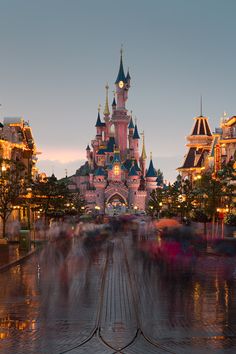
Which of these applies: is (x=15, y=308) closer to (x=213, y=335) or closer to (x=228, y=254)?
(x=213, y=335)

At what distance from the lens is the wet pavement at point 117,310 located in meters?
12.3

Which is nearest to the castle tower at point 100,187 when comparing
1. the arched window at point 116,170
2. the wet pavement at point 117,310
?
the arched window at point 116,170

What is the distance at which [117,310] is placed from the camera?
16.5 metres

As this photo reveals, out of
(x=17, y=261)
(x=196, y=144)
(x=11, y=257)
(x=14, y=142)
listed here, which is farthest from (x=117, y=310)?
(x=196, y=144)

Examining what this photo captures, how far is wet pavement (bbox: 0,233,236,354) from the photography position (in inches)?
483

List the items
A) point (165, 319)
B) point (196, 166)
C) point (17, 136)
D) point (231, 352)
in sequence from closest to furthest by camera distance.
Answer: point (231, 352), point (165, 319), point (17, 136), point (196, 166)

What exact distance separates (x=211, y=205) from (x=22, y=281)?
33.8 meters

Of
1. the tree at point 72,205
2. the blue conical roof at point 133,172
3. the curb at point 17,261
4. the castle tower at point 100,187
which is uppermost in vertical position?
the blue conical roof at point 133,172

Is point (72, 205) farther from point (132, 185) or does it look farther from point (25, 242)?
point (132, 185)

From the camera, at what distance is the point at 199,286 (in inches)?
837

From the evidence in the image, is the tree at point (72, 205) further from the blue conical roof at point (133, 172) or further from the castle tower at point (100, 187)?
the blue conical roof at point (133, 172)

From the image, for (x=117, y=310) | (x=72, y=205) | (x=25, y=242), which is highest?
(x=72, y=205)

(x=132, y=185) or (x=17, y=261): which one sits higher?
(x=132, y=185)

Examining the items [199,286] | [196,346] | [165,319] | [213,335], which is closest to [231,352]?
[196,346]
